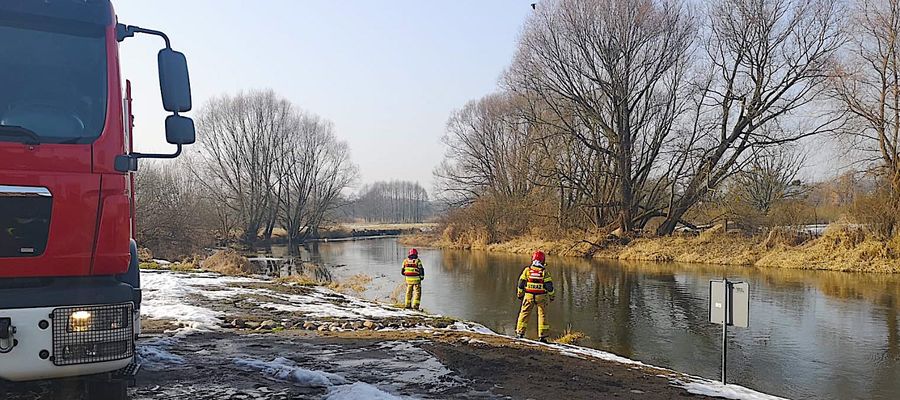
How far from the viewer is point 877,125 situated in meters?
24.5

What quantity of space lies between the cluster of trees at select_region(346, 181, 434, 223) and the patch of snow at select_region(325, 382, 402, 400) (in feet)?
365

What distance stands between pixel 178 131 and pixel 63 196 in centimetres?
86

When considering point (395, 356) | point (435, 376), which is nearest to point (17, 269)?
point (435, 376)

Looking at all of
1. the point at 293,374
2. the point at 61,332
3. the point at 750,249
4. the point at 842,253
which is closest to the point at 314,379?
the point at 293,374

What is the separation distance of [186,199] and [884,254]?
98.0 feet

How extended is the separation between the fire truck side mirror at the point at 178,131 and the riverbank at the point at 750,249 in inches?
933

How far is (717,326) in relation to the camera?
1405 cm

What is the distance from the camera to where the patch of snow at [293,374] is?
21.2ft

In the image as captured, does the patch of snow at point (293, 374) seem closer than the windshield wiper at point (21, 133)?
No

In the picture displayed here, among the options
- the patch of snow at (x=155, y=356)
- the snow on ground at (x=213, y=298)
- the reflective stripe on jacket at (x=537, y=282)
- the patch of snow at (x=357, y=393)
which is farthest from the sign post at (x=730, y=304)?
the patch of snow at (x=155, y=356)

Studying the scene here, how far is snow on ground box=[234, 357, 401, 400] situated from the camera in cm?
Answer: 577

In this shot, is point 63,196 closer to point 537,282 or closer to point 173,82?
point 173,82

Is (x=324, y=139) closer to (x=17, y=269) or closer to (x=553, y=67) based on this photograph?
(x=553, y=67)

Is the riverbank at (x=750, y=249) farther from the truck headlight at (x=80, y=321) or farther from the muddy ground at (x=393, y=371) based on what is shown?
the truck headlight at (x=80, y=321)
